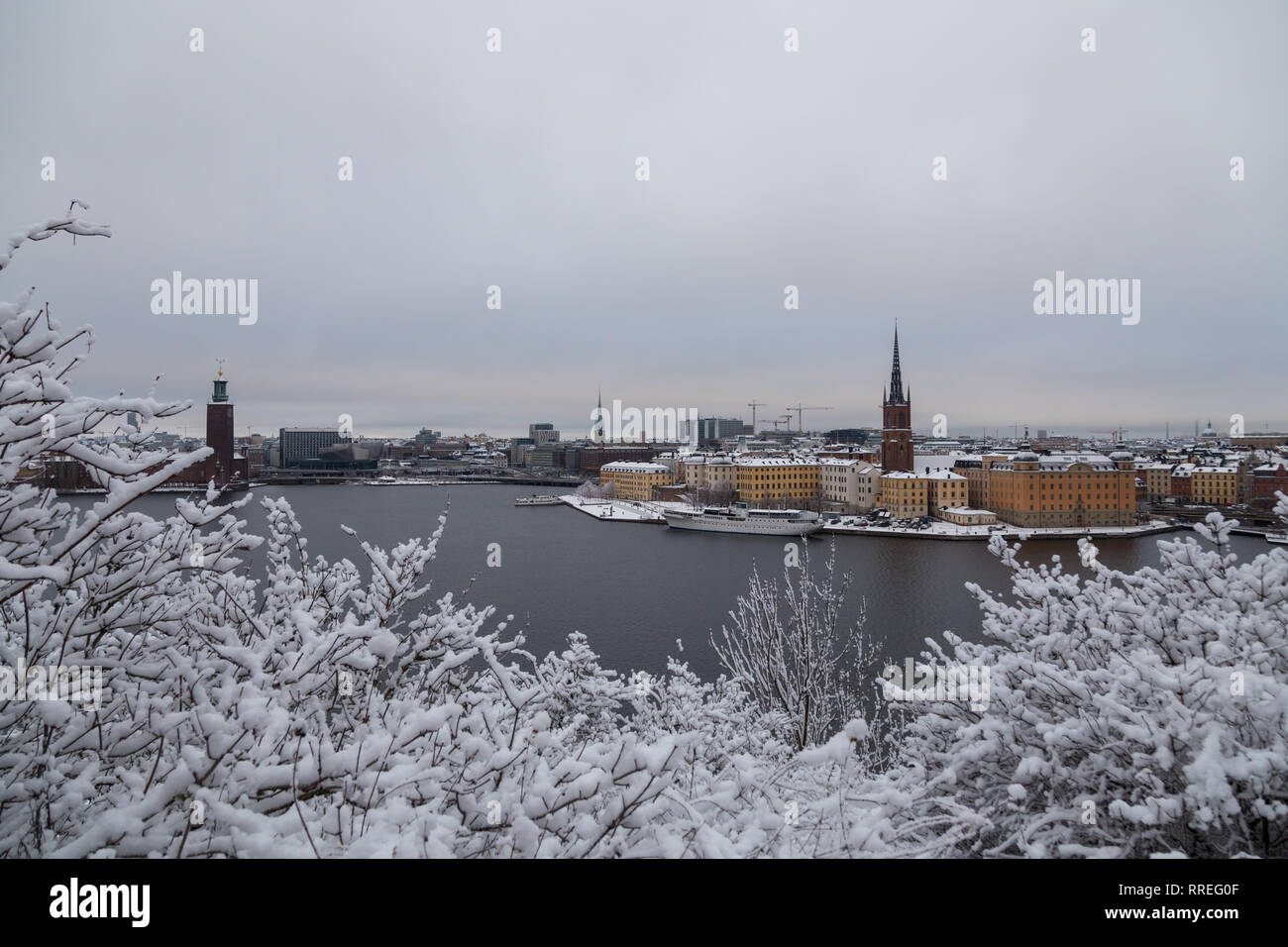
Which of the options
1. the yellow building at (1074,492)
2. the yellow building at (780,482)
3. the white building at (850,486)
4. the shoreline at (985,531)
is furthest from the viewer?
the yellow building at (780,482)

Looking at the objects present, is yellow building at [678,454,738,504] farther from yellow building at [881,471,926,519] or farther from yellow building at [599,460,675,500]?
yellow building at [881,471,926,519]

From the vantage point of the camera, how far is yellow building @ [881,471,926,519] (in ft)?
128

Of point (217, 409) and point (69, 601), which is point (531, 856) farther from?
point (217, 409)

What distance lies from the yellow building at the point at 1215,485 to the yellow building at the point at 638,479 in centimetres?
3411

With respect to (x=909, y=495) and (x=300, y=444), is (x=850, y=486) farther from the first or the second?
(x=300, y=444)

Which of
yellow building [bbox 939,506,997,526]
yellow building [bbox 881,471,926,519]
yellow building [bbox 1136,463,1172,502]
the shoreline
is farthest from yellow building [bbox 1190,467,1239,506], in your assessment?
yellow building [bbox 881,471,926,519]

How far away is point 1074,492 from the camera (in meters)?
34.4

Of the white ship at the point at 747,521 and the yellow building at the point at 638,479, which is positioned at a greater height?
the yellow building at the point at 638,479

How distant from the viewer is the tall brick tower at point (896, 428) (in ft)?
156

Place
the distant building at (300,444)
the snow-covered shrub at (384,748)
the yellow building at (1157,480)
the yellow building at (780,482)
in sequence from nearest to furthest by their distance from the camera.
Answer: the snow-covered shrub at (384,748) < the yellow building at (1157,480) < the yellow building at (780,482) < the distant building at (300,444)

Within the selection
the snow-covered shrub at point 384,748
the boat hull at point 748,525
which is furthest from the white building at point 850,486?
the snow-covered shrub at point 384,748

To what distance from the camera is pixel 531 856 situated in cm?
160

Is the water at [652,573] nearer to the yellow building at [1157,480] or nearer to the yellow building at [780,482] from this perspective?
the yellow building at [1157,480]

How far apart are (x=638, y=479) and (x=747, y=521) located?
21.4 meters
